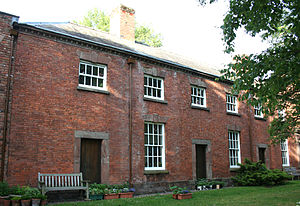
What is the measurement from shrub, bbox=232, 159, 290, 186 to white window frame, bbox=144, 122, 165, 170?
17.1 ft

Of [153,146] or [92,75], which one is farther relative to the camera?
[153,146]

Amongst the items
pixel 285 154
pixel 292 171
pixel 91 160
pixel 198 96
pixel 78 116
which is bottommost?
pixel 292 171

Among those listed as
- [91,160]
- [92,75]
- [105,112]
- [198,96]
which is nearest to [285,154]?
[198,96]

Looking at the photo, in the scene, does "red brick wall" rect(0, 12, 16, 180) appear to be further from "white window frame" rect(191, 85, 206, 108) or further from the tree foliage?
the tree foliage

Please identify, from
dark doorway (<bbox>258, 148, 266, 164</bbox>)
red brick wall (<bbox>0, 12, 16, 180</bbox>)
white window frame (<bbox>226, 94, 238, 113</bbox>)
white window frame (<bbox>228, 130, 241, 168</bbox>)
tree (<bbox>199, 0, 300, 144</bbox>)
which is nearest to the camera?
tree (<bbox>199, 0, 300, 144</bbox>)

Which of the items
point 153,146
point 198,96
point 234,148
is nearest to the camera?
point 153,146

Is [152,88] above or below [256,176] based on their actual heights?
above

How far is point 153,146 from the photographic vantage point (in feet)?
45.5

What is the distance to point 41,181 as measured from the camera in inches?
388

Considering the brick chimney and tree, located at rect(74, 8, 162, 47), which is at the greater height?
tree, located at rect(74, 8, 162, 47)

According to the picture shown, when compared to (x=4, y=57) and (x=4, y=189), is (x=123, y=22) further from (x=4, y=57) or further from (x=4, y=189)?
(x=4, y=189)

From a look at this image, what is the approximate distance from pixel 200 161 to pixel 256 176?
10.6ft

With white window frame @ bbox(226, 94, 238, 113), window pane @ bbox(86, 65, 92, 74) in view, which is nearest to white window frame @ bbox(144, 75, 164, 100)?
window pane @ bbox(86, 65, 92, 74)

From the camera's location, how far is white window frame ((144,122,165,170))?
44.6ft
